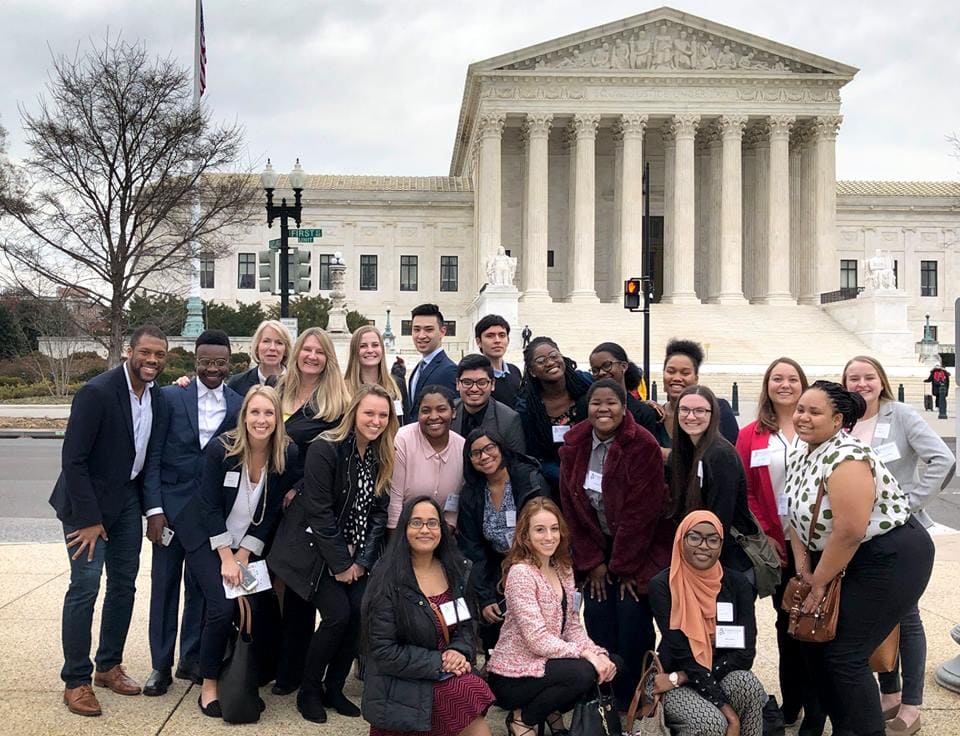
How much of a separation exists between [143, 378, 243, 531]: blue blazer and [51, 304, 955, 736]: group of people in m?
0.01

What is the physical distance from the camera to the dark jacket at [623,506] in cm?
563

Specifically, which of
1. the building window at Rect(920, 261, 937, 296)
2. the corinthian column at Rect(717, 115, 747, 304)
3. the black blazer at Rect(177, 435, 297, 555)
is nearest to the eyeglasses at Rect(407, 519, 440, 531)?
the black blazer at Rect(177, 435, 297, 555)

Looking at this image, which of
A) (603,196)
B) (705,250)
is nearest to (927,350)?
(705,250)

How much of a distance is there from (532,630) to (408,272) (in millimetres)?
55991

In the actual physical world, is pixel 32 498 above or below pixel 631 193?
below

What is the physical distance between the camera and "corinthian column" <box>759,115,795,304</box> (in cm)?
5253

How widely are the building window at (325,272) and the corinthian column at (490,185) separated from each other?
1157 cm

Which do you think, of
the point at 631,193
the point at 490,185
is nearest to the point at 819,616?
the point at 631,193

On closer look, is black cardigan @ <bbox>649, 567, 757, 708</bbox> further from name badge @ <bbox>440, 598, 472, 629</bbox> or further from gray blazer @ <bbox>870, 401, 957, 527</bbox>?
gray blazer @ <bbox>870, 401, 957, 527</bbox>

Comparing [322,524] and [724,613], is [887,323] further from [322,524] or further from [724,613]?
[322,524]

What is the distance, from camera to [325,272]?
6053 cm

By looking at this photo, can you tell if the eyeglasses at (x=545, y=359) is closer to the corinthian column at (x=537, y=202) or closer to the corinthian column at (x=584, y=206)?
the corinthian column at (x=584, y=206)

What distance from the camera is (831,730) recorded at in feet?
18.7

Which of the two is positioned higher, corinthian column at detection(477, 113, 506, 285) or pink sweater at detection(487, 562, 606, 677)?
corinthian column at detection(477, 113, 506, 285)
